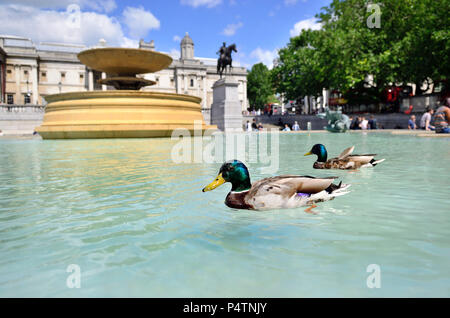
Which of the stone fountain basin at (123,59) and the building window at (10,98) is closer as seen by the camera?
the stone fountain basin at (123,59)

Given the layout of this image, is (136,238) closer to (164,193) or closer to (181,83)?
(164,193)

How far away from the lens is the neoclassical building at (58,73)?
64.9 metres

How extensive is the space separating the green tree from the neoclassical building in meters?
2.61

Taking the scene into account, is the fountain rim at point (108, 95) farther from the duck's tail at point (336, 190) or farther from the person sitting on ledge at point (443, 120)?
the duck's tail at point (336, 190)

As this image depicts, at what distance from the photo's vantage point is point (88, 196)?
179 inches

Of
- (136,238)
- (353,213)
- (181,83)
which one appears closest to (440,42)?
(353,213)

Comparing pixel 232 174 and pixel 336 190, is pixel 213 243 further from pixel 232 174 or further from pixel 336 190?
pixel 336 190

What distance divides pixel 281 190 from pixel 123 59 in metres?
19.3

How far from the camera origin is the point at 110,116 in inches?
683

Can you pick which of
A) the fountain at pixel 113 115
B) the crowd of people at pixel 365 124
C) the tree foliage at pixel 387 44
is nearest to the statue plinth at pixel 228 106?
the tree foliage at pixel 387 44

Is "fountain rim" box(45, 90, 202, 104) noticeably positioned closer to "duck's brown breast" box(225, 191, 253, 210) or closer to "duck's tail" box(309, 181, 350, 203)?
"duck's brown breast" box(225, 191, 253, 210)

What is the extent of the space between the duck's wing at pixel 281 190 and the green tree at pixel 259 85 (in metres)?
80.7

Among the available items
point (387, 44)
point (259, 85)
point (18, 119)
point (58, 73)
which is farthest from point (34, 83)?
point (387, 44)

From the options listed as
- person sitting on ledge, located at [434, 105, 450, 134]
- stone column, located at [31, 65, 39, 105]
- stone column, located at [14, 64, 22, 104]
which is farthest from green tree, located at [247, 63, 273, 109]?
person sitting on ledge, located at [434, 105, 450, 134]
